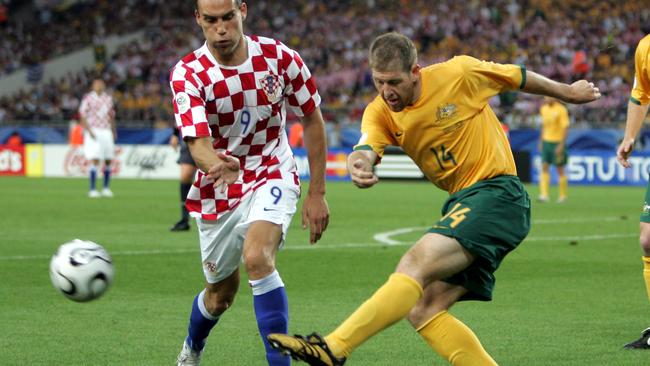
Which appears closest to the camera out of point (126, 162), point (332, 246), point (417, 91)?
point (417, 91)

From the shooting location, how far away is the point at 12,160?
114ft

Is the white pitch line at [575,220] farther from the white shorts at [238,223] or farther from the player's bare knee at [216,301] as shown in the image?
the white shorts at [238,223]

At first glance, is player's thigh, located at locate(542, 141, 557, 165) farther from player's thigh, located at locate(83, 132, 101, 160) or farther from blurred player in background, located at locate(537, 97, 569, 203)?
player's thigh, located at locate(83, 132, 101, 160)

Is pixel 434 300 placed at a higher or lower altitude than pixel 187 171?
higher

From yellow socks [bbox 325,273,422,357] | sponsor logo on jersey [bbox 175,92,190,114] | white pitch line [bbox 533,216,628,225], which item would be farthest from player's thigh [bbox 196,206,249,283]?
white pitch line [bbox 533,216,628,225]

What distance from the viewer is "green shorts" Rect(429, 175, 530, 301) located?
17.3 ft

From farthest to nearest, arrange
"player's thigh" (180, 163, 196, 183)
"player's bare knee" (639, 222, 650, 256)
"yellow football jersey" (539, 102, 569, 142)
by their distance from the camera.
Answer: "yellow football jersey" (539, 102, 569, 142) → "player's thigh" (180, 163, 196, 183) → "player's bare knee" (639, 222, 650, 256)

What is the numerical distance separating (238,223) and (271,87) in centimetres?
76

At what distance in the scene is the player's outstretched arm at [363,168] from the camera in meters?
5.28

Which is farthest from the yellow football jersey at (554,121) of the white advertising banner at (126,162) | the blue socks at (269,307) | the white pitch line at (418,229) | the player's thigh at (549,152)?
the blue socks at (269,307)

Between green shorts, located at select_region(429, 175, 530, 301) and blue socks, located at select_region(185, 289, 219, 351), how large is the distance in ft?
5.68

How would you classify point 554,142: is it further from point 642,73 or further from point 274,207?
point 274,207

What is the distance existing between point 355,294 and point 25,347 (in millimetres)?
3252

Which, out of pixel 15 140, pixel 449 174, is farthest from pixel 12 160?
pixel 449 174
